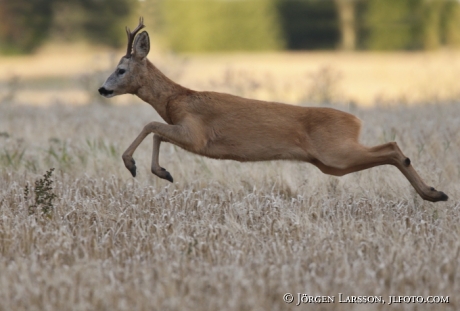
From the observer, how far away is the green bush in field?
52.3m

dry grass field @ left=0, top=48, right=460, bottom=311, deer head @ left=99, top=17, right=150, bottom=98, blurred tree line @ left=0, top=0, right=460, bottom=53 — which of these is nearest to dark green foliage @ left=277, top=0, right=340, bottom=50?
blurred tree line @ left=0, top=0, right=460, bottom=53

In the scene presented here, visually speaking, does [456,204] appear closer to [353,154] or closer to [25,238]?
[353,154]

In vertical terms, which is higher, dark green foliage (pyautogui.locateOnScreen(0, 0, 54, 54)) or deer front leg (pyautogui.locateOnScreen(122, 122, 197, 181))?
dark green foliage (pyautogui.locateOnScreen(0, 0, 54, 54))

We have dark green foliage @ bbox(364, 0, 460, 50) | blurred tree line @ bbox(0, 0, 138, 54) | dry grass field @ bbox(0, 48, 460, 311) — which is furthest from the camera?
dark green foliage @ bbox(364, 0, 460, 50)

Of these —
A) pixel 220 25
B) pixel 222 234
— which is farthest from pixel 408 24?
pixel 222 234

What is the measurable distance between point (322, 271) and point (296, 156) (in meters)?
2.12

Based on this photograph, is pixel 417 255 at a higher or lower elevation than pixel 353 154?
lower

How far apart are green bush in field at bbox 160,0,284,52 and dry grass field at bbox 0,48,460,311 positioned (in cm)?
4303

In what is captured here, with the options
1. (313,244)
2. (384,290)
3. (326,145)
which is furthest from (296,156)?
(384,290)

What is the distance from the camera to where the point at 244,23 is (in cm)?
5347

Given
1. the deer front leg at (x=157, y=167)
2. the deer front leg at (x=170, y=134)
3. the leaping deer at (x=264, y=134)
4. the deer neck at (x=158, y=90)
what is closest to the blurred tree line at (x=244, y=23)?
the deer neck at (x=158, y=90)

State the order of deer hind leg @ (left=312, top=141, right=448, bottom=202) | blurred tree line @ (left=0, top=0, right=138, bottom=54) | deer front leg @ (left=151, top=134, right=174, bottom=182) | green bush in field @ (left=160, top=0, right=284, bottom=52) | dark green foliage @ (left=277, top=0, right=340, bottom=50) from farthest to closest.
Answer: green bush in field @ (left=160, top=0, right=284, bottom=52) → dark green foliage @ (left=277, top=0, right=340, bottom=50) → blurred tree line @ (left=0, top=0, right=138, bottom=54) → deer front leg @ (left=151, top=134, right=174, bottom=182) → deer hind leg @ (left=312, top=141, right=448, bottom=202)

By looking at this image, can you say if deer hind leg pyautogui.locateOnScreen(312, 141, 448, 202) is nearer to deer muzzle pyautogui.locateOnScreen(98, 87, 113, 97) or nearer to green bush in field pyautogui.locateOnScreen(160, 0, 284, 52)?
deer muzzle pyautogui.locateOnScreen(98, 87, 113, 97)

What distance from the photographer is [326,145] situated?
23.7ft
